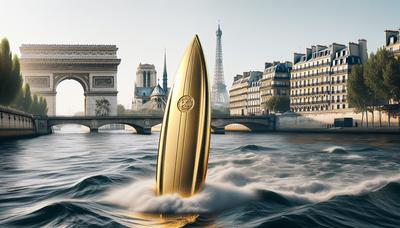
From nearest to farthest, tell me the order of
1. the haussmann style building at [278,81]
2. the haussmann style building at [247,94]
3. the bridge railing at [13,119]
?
the bridge railing at [13,119] < the haussmann style building at [278,81] < the haussmann style building at [247,94]

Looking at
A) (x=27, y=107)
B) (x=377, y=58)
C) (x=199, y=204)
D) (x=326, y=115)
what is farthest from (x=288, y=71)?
(x=199, y=204)

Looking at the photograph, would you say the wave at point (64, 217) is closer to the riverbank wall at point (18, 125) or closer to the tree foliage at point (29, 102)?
the riverbank wall at point (18, 125)

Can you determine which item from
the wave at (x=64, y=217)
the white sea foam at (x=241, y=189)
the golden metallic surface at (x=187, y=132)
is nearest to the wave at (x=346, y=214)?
the white sea foam at (x=241, y=189)

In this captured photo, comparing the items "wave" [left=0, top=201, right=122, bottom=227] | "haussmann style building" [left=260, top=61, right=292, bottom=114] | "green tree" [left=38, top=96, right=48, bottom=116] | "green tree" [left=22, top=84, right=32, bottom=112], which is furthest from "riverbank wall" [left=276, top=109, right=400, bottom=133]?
"wave" [left=0, top=201, right=122, bottom=227]

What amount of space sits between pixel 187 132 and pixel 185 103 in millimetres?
561

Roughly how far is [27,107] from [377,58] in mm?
50348

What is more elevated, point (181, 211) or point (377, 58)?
point (377, 58)

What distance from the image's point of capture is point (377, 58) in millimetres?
60844

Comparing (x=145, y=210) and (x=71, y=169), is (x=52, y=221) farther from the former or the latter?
(x=71, y=169)

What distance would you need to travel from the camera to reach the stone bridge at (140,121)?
75.2m

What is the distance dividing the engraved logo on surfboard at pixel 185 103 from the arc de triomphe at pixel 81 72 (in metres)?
76.3

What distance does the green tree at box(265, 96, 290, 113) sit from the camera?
3758 inches

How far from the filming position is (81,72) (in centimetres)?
8475

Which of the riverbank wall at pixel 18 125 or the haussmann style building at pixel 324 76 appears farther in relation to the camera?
the haussmann style building at pixel 324 76
